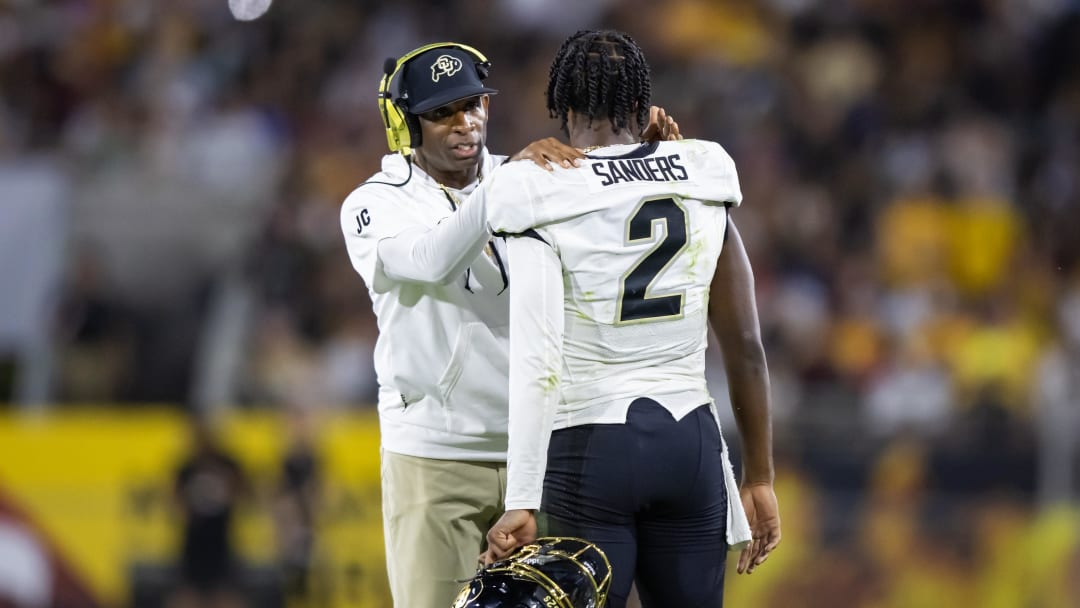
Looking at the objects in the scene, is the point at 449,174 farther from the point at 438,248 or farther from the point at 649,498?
the point at 649,498

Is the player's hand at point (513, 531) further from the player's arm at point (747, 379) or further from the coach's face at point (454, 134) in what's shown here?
the coach's face at point (454, 134)

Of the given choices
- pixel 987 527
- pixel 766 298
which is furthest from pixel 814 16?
pixel 987 527

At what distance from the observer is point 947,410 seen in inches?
279

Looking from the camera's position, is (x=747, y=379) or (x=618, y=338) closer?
(x=618, y=338)

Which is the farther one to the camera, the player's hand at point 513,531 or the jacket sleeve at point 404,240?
the jacket sleeve at point 404,240

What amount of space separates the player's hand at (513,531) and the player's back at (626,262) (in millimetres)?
211

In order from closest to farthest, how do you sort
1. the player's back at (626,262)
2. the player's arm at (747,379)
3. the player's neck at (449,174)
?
the player's back at (626,262) < the player's arm at (747,379) < the player's neck at (449,174)

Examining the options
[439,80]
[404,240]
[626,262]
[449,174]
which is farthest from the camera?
[449,174]

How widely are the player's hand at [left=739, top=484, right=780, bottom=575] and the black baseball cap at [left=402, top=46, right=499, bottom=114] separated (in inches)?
48.4

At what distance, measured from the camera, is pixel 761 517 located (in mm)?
3256

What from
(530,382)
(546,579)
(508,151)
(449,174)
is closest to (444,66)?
(449,174)

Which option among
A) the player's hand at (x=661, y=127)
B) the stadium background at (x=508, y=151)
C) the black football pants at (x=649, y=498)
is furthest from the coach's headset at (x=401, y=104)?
the stadium background at (x=508, y=151)

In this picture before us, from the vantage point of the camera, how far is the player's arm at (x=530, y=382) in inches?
115

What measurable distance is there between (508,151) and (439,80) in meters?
4.82
